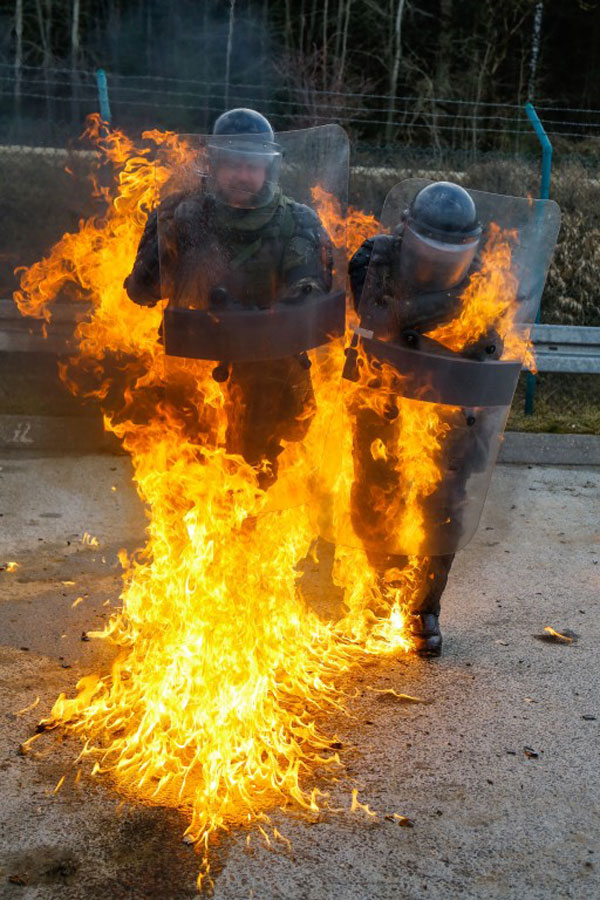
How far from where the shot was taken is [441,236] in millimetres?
3924

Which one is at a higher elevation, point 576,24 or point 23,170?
point 576,24

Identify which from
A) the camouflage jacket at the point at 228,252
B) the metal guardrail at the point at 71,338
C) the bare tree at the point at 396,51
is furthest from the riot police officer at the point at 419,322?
the bare tree at the point at 396,51

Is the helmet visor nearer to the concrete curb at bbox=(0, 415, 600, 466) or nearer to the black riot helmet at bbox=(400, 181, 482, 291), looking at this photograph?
the black riot helmet at bbox=(400, 181, 482, 291)

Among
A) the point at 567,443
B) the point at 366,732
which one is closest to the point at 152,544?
the point at 366,732

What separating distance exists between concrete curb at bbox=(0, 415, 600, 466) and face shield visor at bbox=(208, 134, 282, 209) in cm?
391

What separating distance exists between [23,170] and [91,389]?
3148mm

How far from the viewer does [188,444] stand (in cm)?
397

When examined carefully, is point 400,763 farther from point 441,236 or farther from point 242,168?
point 242,168

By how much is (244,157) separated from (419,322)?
3.01 feet

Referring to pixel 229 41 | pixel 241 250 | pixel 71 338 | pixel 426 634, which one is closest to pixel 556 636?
pixel 426 634

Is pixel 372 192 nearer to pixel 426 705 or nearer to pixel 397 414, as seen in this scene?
pixel 397 414

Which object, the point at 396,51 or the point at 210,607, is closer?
the point at 210,607

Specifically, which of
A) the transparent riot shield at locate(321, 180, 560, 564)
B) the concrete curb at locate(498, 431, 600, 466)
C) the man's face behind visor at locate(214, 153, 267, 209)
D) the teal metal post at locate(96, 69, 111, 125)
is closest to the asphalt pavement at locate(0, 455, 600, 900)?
the transparent riot shield at locate(321, 180, 560, 564)

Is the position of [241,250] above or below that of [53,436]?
above
